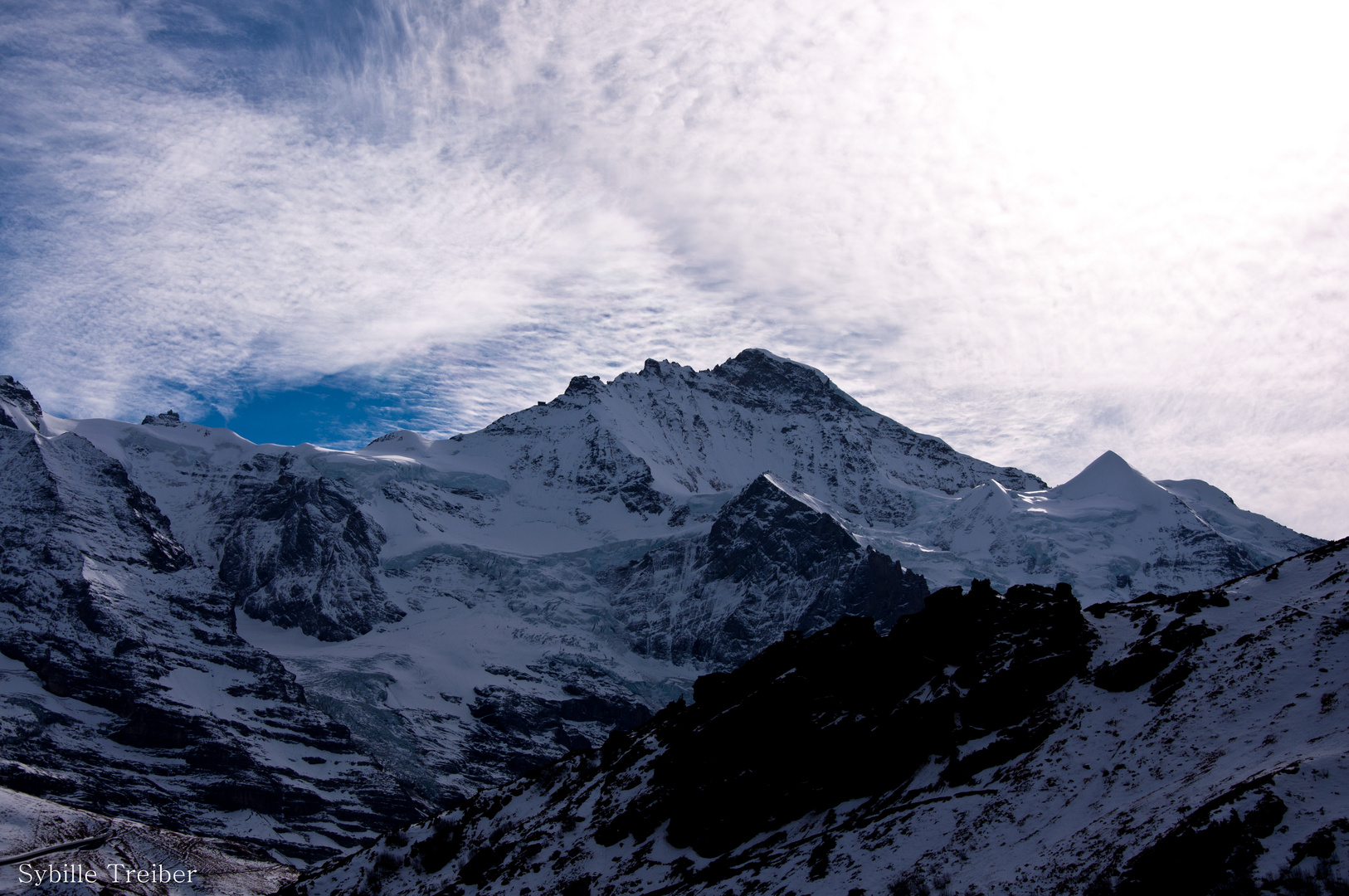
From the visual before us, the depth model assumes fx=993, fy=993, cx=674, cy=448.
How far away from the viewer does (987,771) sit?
154 feet

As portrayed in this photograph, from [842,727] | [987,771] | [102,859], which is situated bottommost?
[102,859]

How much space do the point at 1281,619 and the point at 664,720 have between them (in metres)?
46.1

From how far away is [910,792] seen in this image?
48625 mm

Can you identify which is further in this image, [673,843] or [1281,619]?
[673,843]

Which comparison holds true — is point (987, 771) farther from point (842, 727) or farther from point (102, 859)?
point (102, 859)

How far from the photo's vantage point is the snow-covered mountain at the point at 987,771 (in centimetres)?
3378

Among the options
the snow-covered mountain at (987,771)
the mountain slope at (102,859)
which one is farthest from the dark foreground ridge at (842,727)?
the mountain slope at (102,859)

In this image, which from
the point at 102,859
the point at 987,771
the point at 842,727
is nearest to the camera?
the point at 987,771

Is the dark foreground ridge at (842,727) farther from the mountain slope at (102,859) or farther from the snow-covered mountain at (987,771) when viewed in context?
the mountain slope at (102,859)

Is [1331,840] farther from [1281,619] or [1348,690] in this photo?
[1281,619]

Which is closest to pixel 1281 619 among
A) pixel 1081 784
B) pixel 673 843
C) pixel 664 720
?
pixel 1081 784

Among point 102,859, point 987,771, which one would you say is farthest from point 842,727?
point 102,859

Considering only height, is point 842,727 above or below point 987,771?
below

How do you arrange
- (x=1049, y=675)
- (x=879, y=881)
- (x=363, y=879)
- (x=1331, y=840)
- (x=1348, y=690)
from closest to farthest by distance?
(x=1331, y=840) < (x=1348, y=690) < (x=879, y=881) < (x=1049, y=675) < (x=363, y=879)
